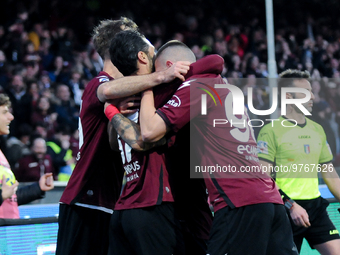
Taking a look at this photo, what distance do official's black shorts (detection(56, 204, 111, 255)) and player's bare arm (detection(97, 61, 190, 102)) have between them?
1015 millimetres

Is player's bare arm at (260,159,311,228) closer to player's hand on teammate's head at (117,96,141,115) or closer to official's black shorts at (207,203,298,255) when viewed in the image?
official's black shorts at (207,203,298,255)

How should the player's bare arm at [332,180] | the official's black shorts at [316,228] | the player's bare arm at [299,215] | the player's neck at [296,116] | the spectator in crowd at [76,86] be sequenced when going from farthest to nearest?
the spectator in crowd at [76,86] → the player's neck at [296,116] → the player's bare arm at [332,180] → the official's black shorts at [316,228] → the player's bare arm at [299,215]

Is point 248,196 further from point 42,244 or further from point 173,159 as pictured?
point 42,244

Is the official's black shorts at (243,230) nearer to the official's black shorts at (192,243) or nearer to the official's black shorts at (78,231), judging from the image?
the official's black shorts at (192,243)

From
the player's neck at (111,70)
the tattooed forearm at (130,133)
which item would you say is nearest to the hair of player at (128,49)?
the tattooed forearm at (130,133)

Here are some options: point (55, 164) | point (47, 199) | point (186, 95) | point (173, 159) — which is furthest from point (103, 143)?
point (55, 164)

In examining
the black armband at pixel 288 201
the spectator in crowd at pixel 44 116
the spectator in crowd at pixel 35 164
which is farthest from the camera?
the spectator in crowd at pixel 44 116

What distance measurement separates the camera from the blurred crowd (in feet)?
29.3

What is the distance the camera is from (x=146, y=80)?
3.00 metres

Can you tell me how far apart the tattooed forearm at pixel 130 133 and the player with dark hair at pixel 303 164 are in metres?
2.12

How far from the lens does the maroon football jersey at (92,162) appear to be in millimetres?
3486

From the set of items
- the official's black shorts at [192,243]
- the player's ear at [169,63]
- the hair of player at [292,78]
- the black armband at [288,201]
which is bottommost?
the black armband at [288,201]

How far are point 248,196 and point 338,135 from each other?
9997 millimetres

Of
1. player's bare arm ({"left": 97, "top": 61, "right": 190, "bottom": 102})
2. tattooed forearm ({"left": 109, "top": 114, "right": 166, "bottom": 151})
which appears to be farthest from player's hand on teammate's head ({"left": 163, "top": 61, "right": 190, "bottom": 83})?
tattooed forearm ({"left": 109, "top": 114, "right": 166, "bottom": 151})
